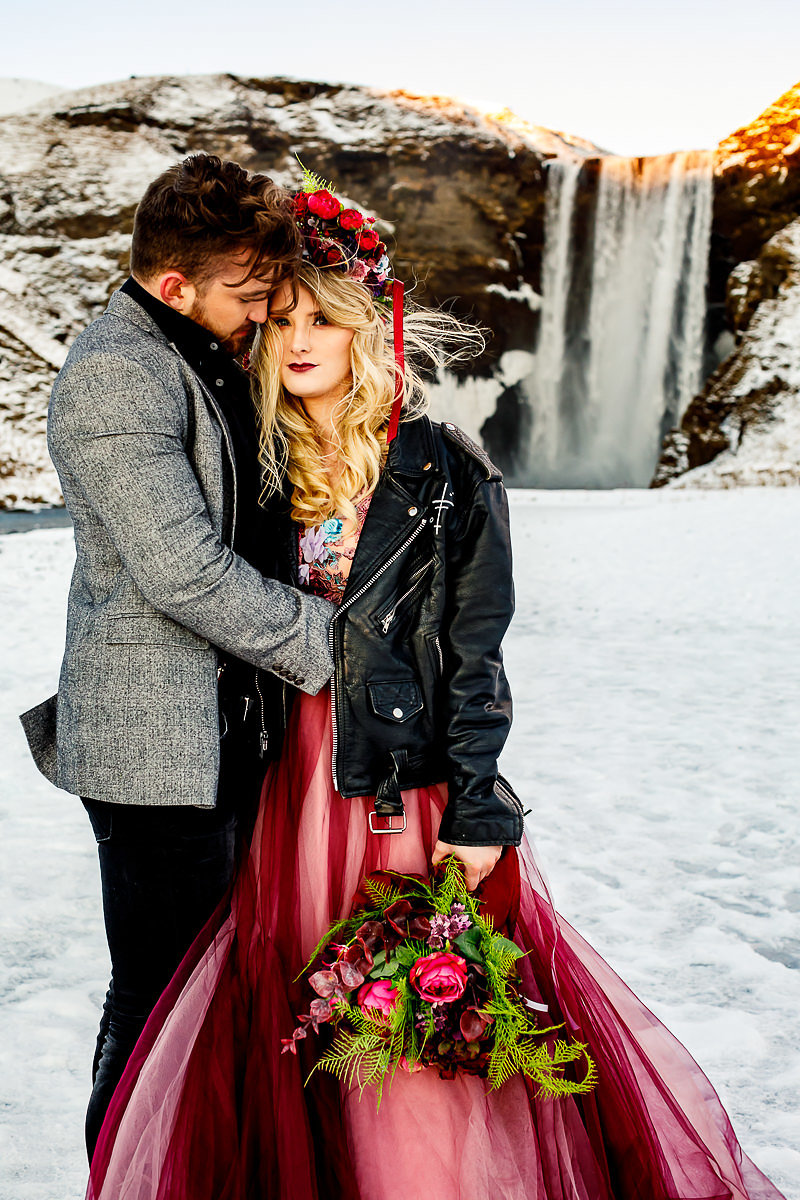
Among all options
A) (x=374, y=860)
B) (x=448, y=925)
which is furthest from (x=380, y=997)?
(x=374, y=860)

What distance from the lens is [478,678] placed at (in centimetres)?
200

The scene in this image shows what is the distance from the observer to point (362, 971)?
181 cm

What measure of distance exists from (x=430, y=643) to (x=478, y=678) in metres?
0.13

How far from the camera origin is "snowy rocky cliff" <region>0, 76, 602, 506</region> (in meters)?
25.3

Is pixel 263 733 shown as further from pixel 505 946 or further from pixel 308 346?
pixel 308 346

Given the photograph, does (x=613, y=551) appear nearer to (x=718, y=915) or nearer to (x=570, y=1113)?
(x=718, y=915)

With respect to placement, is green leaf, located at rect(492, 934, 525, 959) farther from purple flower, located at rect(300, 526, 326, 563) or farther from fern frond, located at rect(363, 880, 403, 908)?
purple flower, located at rect(300, 526, 326, 563)

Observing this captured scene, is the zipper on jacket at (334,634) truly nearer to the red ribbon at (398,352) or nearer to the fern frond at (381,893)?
the fern frond at (381,893)

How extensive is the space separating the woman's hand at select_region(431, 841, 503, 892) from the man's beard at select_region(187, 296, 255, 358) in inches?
46.3

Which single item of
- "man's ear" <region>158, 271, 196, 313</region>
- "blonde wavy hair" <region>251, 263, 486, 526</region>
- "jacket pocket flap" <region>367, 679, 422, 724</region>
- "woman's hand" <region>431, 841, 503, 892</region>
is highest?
"man's ear" <region>158, 271, 196, 313</region>

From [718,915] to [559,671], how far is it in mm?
3587

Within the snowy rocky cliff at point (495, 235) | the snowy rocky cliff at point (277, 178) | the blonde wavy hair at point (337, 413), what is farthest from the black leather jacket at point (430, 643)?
the snowy rocky cliff at point (277, 178)

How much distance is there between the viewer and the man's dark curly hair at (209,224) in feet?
5.96

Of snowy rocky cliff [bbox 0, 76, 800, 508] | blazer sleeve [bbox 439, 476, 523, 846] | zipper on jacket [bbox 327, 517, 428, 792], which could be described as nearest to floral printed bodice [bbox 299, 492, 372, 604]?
zipper on jacket [bbox 327, 517, 428, 792]
